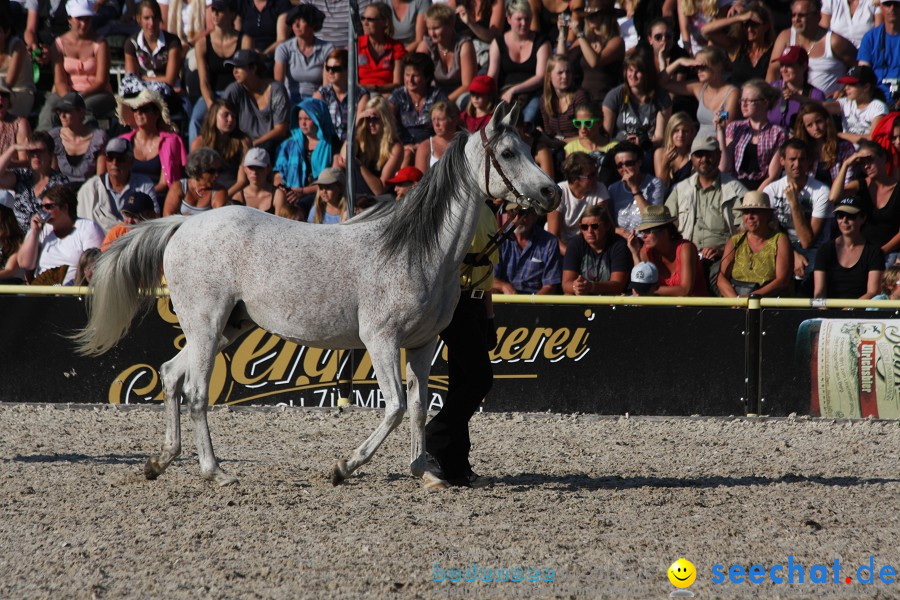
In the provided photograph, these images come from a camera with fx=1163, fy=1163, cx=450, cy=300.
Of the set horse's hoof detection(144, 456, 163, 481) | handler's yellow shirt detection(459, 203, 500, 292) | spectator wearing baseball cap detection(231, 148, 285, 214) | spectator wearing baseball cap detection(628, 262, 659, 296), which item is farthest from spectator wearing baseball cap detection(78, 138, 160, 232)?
handler's yellow shirt detection(459, 203, 500, 292)

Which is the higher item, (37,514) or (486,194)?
(486,194)

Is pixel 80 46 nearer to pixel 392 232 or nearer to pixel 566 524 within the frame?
pixel 392 232

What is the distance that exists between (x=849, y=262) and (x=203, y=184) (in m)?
6.07

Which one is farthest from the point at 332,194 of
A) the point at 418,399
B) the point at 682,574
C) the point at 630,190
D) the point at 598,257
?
the point at 682,574

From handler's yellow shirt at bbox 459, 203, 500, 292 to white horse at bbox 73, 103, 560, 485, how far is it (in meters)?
0.19

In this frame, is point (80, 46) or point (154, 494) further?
point (80, 46)

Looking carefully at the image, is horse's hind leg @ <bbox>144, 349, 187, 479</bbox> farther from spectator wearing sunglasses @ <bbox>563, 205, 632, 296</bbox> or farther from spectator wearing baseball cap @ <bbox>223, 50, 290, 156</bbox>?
spectator wearing baseball cap @ <bbox>223, 50, 290, 156</bbox>

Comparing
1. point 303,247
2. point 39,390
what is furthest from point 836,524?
point 39,390

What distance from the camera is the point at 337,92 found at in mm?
12336

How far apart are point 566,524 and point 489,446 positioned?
2.60 metres

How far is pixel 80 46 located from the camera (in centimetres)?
1354

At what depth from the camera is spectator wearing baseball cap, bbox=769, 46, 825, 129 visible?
11.1 m

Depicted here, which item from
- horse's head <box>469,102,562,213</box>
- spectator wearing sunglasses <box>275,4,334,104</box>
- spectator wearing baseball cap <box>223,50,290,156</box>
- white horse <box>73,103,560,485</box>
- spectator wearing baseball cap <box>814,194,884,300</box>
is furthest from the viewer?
spectator wearing sunglasses <box>275,4,334,104</box>

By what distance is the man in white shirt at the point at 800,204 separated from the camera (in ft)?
34.2
